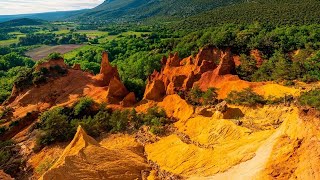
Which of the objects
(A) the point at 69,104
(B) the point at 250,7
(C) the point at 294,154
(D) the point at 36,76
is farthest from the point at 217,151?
(B) the point at 250,7

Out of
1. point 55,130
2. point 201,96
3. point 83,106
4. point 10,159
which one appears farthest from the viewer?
point 201,96

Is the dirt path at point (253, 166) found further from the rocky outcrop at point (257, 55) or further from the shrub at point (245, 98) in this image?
the rocky outcrop at point (257, 55)

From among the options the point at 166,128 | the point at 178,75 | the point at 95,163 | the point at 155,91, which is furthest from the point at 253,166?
the point at 178,75

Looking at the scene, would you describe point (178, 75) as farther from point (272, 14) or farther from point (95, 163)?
Answer: point (272, 14)

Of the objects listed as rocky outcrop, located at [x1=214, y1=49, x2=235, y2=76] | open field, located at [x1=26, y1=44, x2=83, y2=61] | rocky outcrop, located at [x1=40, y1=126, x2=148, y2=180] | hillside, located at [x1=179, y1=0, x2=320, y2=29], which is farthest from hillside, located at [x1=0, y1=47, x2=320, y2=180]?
open field, located at [x1=26, y1=44, x2=83, y2=61]

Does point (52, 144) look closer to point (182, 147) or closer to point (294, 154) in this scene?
point (182, 147)

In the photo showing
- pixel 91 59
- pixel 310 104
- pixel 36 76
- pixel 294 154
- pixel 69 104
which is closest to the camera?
pixel 294 154

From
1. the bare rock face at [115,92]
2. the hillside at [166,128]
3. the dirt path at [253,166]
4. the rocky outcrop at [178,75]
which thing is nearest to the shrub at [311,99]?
the hillside at [166,128]
